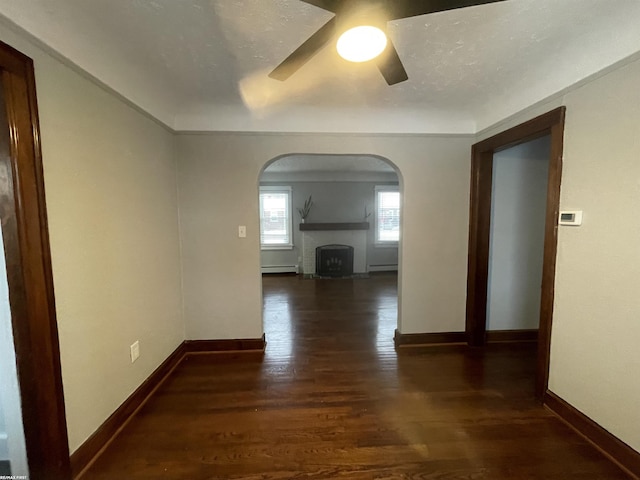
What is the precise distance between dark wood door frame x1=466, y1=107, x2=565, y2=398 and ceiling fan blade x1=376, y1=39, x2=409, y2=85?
1.15 metres

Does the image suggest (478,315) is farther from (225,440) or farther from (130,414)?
(130,414)

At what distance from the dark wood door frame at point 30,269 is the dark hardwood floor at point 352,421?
1.24ft

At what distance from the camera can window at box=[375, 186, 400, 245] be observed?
6242 mm

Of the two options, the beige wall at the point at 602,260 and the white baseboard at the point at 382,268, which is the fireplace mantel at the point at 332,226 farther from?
the beige wall at the point at 602,260

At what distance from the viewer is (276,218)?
243 inches

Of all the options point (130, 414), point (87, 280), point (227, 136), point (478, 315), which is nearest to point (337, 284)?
point (478, 315)

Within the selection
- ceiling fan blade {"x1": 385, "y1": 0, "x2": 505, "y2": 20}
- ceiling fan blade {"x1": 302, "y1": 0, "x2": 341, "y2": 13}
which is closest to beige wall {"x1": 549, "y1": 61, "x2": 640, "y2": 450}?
ceiling fan blade {"x1": 385, "y1": 0, "x2": 505, "y2": 20}

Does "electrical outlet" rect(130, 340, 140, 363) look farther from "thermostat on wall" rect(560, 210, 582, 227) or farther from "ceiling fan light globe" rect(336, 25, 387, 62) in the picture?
"thermostat on wall" rect(560, 210, 582, 227)

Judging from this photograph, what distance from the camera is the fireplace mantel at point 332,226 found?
19.6ft

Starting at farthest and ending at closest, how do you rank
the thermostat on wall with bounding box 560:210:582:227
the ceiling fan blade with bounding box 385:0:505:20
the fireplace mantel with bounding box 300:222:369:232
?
1. the fireplace mantel with bounding box 300:222:369:232
2. the thermostat on wall with bounding box 560:210:582:227
3. the ceiling fan blade with bounding box 385:0:505:20

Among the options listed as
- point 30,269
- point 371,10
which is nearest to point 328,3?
point 371,10

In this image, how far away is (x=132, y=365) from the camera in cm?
186

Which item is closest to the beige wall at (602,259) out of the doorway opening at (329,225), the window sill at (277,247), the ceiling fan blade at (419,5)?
the ceiling fan blade at (419,5)

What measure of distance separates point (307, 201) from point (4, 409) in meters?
5.28
